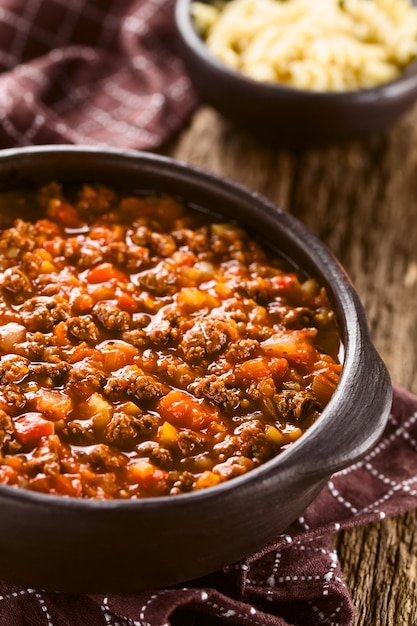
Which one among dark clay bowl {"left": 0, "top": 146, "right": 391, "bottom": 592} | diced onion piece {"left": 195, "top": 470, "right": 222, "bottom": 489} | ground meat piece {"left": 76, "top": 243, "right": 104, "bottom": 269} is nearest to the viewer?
dark clay bowl {"left": 0, "top": 146, "right": 391, "bottom": 592}

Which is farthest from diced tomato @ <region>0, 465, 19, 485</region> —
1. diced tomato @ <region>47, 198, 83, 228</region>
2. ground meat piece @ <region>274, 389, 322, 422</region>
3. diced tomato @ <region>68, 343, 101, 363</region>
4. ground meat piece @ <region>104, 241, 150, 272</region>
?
diced tomato @ <region>47, 198, 83, 228</region>

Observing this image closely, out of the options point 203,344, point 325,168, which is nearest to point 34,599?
point 203,344

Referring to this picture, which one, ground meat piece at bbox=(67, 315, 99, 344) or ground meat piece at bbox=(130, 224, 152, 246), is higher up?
ground meat piece at bbox=(130, 224, 152, 246)

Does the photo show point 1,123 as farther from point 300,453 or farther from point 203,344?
point 300,453

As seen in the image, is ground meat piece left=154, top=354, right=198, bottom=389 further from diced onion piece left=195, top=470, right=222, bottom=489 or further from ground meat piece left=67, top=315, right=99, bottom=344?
diced onion piece left=195, top=470, right=222, bottom=489

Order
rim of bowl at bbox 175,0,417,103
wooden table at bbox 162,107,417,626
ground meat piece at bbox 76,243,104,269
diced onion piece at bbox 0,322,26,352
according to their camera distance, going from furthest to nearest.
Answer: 1. rim of bowl at bbox 175,0,417,103
2. wooden table at bbox 162,107,417,626
3. ground meat piece at bbox 76,243,104,269
4. diced onion piece at bbox 0,322,26,352

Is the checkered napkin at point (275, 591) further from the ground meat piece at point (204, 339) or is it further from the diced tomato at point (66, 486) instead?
the ground meat piece at point (204, 339)

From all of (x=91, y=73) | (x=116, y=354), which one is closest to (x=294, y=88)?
(x=91, y=73)

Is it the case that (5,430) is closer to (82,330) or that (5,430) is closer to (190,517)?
(82,330)
